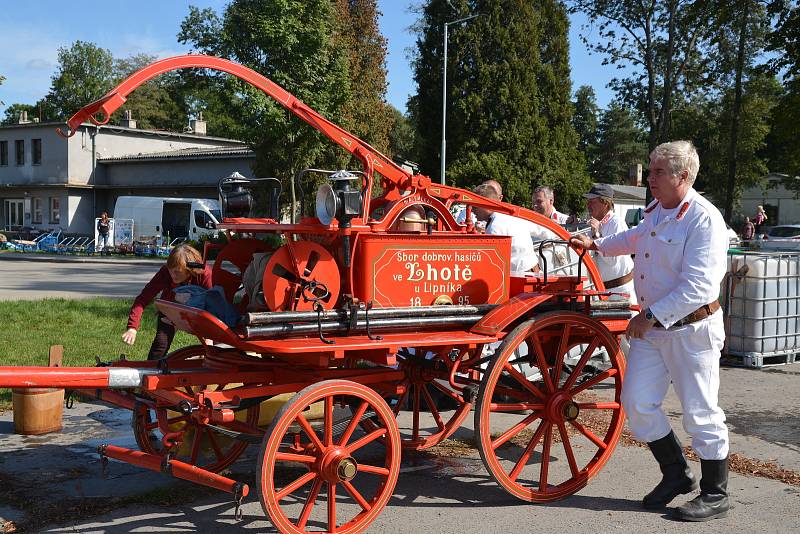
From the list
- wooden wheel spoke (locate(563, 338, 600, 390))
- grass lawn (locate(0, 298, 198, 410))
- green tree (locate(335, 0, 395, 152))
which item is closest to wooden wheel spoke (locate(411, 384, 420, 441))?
wooden wheel spoke (locate(563, 338, 600, 390))

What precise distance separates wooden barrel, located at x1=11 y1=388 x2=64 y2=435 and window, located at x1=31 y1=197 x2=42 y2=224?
42572 mm

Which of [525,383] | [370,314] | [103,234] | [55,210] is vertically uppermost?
[55,210]

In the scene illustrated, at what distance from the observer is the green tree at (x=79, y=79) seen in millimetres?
71375

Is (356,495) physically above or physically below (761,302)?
below

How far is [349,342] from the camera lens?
168 inches

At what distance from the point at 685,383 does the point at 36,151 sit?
1839 inches

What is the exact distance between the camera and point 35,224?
4541 cm

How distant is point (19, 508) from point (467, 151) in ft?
97.9

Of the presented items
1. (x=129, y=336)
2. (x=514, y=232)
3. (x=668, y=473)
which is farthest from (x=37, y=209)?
(x=668, y=473)

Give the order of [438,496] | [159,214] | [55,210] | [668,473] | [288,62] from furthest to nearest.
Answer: [55,210] → [159,214] → [288,62] → [438,496] → [668,473]

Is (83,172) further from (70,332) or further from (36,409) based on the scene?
(36,409)

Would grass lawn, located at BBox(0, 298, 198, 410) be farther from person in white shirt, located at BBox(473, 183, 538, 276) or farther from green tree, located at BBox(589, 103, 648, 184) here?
green tree, located at BBox(589, 103, 648, 184)

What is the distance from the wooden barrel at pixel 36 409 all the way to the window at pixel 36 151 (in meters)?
42.7

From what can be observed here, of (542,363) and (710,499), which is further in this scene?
(542,363)
